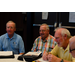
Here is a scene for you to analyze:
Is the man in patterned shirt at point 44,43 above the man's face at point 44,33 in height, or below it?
below

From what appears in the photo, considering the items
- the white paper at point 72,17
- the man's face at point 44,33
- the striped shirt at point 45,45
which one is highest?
the white paper at point 72,17

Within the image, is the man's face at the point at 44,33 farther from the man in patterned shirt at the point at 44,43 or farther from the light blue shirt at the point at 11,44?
the light blue shirt at the point at 11,44

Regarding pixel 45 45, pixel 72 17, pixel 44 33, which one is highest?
pixel 72 17

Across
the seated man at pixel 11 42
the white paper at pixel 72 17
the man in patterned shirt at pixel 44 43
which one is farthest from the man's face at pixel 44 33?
the white paper at pixel 72 17

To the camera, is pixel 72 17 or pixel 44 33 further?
pixel 72 17

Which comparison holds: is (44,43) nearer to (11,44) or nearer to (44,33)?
(44,33)

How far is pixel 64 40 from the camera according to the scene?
2271mm

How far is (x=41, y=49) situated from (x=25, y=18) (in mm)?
2427

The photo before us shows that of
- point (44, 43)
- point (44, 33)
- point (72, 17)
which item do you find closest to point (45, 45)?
point (44, 43)

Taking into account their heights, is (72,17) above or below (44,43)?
above

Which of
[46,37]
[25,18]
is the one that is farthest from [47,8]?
[25,18]

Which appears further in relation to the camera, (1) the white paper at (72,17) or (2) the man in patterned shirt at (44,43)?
(1) the white paper at (72,17)
